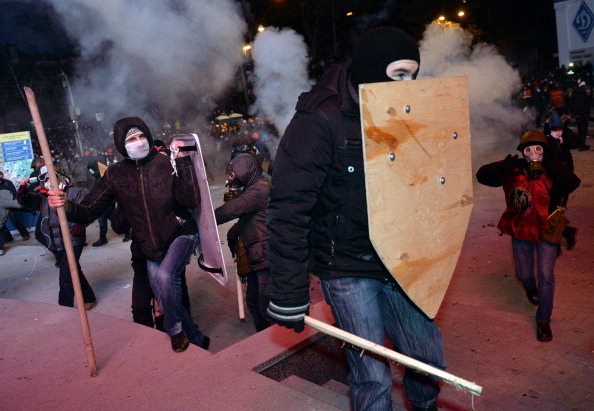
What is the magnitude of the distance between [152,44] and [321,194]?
867 centimetres

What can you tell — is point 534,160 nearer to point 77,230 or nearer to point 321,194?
point 321,194

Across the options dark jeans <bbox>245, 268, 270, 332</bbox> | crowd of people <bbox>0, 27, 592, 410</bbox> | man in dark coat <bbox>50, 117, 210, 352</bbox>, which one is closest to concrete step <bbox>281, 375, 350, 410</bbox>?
crowd of people <bbox>0, 27, 592, 410</bbox>

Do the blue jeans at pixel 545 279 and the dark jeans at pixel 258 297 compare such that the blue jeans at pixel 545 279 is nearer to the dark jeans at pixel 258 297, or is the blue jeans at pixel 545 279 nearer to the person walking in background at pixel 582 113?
the dark jeans at pixel 258 297

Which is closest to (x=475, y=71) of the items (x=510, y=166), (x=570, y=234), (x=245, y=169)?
(x=570, y=234)

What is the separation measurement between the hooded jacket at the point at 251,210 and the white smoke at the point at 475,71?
365 inches

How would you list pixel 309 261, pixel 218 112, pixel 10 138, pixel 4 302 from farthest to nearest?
pixel 218 112, pixel 10 138, pixel 4 302, pixel 309 261

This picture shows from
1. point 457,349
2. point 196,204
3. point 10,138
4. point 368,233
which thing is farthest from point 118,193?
point 10,138

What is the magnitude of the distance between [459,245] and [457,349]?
6.03 ft

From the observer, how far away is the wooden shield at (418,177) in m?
2.15

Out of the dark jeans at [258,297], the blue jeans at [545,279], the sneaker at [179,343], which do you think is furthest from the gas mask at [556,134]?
the sneaker at [179,343]

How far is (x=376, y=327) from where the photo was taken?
237 centimetres

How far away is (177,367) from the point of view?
11.4ft

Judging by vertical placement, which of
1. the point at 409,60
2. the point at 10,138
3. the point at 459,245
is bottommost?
the point at 459,245

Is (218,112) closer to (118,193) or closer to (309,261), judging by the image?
(118,193)
